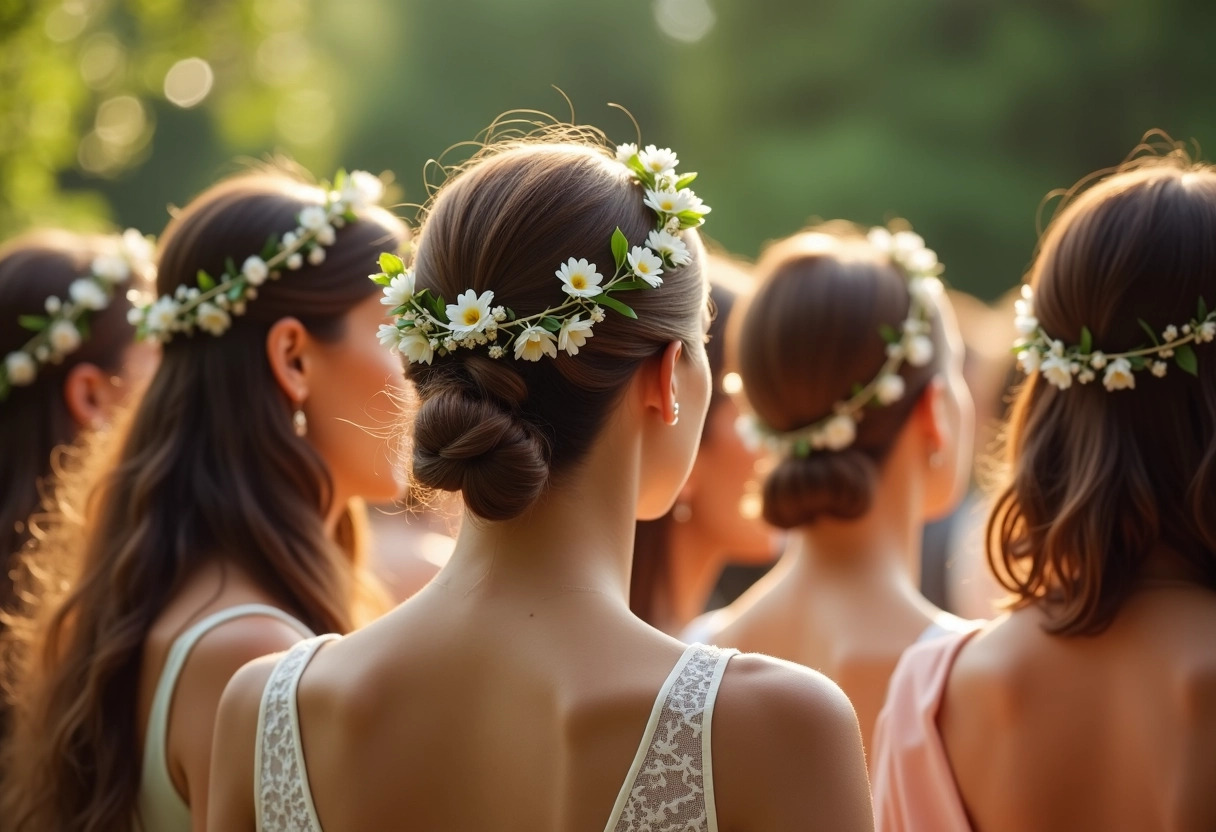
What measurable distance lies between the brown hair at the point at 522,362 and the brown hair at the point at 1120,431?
96cm

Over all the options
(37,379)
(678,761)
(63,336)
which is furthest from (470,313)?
(37,379)

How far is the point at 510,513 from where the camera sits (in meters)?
1.97

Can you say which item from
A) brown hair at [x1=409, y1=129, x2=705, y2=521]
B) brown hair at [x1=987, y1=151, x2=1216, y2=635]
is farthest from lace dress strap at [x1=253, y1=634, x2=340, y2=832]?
brown hair at [x1=987, y1=151, x2=1216, y2=635]

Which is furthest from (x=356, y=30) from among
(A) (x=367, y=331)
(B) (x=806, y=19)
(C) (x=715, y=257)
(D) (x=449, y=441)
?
(D) (x=449, y=441)

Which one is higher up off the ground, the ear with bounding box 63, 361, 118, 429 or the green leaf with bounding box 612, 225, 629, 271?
the green leaf with bounding box 612, 225, 629, 271

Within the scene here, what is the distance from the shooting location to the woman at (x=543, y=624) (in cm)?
183

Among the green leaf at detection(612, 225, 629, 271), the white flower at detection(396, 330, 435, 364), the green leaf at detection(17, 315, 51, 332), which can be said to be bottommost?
the green leaf at detection(17, 315, 51, 332)

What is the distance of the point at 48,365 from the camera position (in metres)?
3.93

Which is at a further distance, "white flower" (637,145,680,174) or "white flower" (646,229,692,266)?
"white flower" (637,145,680,174)

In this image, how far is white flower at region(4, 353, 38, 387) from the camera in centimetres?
383

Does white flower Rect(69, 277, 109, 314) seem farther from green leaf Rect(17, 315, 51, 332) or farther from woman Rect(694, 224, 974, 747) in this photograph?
woman Rect(694, 224, 974, 747)

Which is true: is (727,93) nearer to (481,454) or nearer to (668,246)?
(668,246)

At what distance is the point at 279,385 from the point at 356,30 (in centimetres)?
2083

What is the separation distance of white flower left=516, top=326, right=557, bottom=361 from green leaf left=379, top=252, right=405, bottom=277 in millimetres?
348
